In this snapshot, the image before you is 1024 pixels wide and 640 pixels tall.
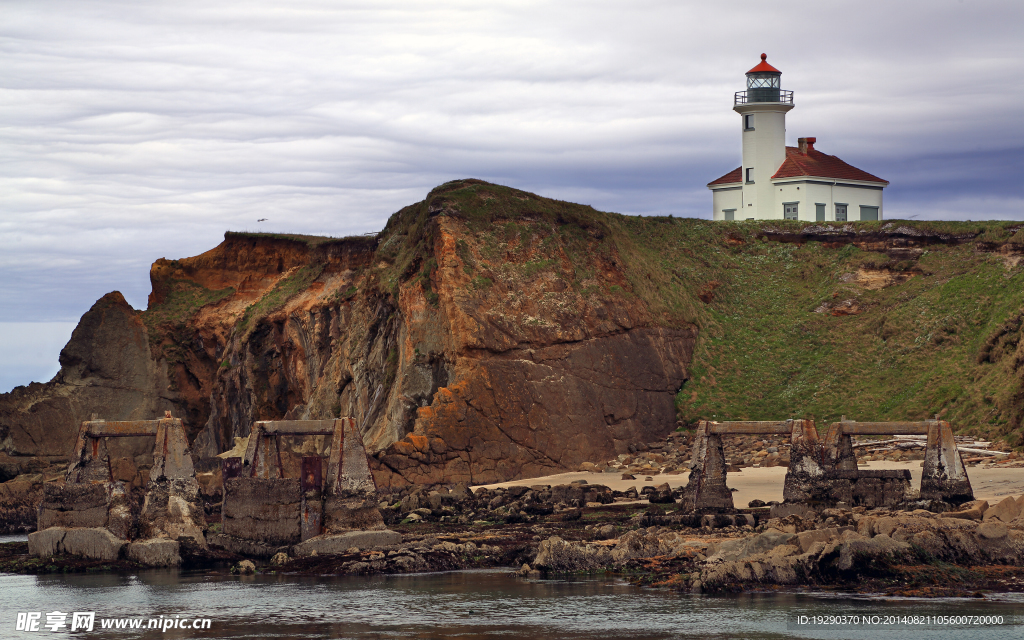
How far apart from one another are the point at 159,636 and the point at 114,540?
8510 millimetres

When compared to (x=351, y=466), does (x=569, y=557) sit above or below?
below

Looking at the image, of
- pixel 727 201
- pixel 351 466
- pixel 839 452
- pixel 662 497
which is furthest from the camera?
pixel 727 201

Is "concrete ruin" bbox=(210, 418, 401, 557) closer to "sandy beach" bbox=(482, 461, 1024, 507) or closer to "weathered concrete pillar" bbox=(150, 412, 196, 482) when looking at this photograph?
"weathered concrete pillar" bbox=(150, 412, 196, 482)

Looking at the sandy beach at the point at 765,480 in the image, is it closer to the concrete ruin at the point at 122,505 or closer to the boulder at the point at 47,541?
the concrete ruin at the point at 122,505

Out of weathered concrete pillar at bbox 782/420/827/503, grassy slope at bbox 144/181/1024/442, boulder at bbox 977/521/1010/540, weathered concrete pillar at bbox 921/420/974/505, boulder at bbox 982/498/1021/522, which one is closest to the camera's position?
boulder at bbox 977/521/1010/540

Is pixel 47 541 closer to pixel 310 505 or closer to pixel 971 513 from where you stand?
pixel 310 505

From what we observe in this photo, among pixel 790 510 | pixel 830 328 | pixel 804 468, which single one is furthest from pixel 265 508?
pixel 830 328

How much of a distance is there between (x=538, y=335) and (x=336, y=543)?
21094 mm

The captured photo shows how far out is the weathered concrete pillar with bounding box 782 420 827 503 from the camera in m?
32.8

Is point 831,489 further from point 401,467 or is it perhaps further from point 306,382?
point 306,382

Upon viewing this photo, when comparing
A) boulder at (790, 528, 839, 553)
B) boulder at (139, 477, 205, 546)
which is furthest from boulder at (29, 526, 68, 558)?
boulder at (790, 528, 839, 553)

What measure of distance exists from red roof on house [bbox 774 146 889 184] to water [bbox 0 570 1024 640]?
1764 inches

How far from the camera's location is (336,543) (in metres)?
31.2

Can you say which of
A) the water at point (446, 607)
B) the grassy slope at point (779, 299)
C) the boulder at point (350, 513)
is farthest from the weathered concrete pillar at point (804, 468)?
the grassy slope at point (779, 299)
